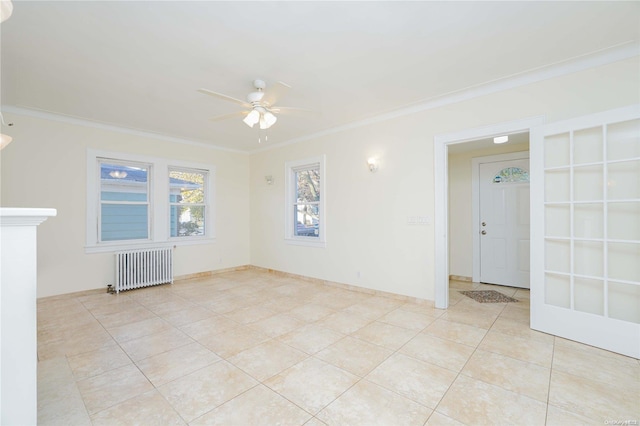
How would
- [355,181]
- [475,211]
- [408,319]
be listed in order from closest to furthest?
1. [408,319]
2. [355,181]
3. [475,211]

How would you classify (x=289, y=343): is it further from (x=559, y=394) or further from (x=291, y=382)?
(x=559, y=394)

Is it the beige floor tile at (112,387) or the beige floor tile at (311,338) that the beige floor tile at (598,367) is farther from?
the beige floor tile at (112,387)

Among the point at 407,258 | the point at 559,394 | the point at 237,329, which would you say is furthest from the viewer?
the point at 407,258

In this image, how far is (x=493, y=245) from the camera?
16.1 feet

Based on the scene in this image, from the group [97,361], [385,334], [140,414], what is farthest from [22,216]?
[385,334]

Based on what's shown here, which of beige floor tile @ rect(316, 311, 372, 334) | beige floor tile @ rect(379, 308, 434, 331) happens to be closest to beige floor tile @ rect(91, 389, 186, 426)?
beige floor tile @ rect(316, 311, 372, 334)

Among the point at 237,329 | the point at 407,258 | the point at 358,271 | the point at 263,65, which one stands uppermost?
the point at 263,65

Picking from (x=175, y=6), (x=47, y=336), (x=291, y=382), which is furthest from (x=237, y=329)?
(x=175, y=6)

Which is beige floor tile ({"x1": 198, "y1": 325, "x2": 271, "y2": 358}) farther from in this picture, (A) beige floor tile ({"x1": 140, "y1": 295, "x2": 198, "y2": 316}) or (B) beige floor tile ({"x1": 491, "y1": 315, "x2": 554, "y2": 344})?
(B) beige floor tile ({"x1": 491, "y1": 315, "x2": 554, "y2": 344})

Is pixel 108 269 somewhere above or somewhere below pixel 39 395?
above

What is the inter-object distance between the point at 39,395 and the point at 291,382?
1.70m

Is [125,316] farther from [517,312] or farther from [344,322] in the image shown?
[517,312]

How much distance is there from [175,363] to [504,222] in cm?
512

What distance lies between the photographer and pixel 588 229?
Answer: 105 inches
